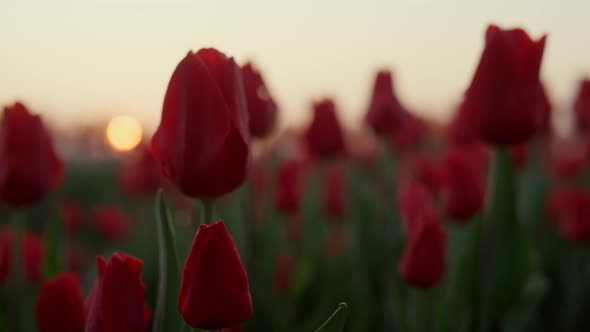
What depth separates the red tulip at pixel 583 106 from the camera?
109 inches

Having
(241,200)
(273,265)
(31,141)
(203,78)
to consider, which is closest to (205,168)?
(203,78)

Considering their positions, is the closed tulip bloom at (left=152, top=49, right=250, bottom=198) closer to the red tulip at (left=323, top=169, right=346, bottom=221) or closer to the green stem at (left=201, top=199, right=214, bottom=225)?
the green stem at (left=201, top=199, right=214, bottom=225)

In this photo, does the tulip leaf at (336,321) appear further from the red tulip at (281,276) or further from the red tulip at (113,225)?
the red tulip at (113,225)

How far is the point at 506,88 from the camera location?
1.21 metres

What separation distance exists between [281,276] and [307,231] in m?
0.74

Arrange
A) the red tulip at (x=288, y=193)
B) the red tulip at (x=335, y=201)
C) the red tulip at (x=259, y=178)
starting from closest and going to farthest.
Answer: the red tulip at (x=288, y=193) → the red tulip at (x=259, y=178) → the red tulip at (x=335, y=201)

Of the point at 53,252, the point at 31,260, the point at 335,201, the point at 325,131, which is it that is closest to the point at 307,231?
the point at 335,201

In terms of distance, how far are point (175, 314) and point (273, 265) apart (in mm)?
1289

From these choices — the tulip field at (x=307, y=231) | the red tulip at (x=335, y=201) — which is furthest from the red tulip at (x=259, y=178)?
the red tulip at (x=335, y=201)

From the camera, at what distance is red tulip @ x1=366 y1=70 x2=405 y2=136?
87.8 inches

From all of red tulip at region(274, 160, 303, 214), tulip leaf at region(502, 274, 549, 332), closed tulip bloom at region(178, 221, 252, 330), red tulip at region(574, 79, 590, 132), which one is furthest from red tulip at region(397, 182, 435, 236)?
red tulip at region(574, 79, 590, 132)

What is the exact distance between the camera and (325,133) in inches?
96.8

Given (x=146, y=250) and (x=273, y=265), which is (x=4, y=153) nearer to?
(x=273, y=265)

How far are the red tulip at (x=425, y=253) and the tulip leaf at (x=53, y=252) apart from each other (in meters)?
0.79
